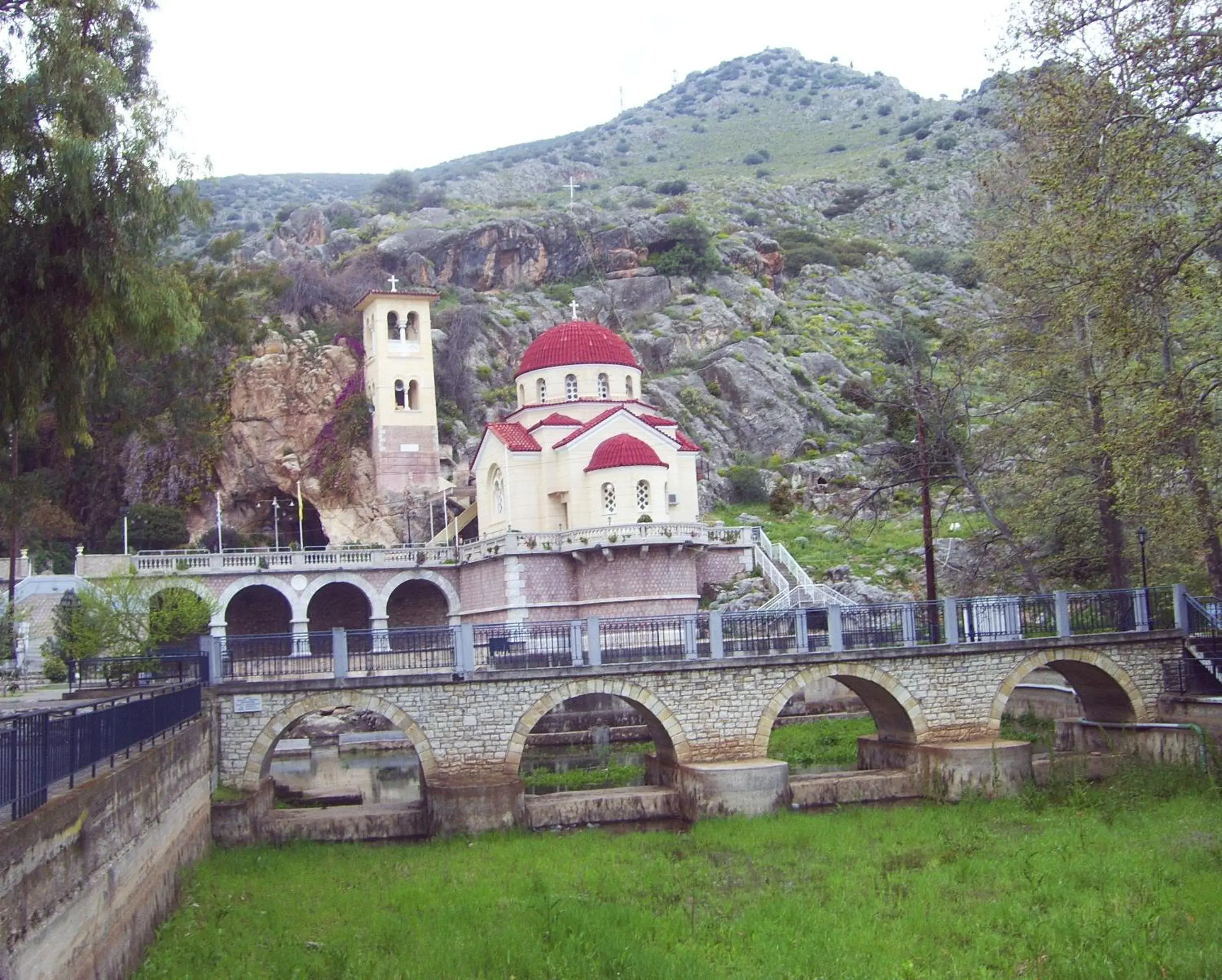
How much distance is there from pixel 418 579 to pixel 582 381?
9703mm

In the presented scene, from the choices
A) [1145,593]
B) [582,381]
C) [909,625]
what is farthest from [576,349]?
[1145,593]

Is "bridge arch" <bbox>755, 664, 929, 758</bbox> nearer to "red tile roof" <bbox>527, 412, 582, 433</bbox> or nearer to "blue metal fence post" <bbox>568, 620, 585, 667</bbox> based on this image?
"blue metal fence post" <bbox>568, 620, 585, 667</bbox>

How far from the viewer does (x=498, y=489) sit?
147 feet

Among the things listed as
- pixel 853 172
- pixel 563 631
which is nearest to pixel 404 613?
pixel 563 631

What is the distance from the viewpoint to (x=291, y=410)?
182 feet

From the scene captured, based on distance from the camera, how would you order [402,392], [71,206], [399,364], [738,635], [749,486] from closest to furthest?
[71,206], [738,635], [399,364], [402,392], [749,486]

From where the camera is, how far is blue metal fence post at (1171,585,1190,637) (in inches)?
960

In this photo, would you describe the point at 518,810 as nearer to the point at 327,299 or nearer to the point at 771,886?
the point at 771,886

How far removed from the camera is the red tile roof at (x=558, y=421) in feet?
142

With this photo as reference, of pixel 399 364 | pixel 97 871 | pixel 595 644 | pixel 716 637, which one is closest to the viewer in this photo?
pixel 97 871

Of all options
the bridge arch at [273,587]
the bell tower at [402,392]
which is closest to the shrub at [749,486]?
the bell tower at [402,392]

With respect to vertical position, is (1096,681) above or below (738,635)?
below

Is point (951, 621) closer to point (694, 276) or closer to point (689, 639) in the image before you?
point (689, 639)

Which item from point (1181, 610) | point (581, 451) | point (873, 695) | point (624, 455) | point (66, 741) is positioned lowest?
point (873, 695)
